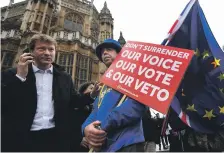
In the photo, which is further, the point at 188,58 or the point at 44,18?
the point at 44,18

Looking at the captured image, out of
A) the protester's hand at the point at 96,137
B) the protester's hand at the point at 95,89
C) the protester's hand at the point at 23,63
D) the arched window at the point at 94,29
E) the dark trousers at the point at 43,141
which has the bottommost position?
the dark trousers at the point at 43,141

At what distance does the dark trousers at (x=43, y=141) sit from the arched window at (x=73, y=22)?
18388 millimetres

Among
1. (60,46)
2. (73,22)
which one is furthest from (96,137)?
(73,22)

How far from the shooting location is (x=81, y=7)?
21312 millimetres

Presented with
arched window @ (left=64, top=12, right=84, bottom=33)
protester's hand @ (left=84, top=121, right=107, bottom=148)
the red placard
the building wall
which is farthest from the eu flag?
arched window @ (left=64, top=12, right=84, bottom=33)

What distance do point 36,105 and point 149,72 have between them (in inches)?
54.4

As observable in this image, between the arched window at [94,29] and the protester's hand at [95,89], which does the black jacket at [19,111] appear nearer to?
the protester's hand at [95,89]

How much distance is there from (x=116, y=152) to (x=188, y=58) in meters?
1.23

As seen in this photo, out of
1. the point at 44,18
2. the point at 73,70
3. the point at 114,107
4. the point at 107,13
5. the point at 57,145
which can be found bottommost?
the point at 57,145

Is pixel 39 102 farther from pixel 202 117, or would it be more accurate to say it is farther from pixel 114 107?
pixel 202 117

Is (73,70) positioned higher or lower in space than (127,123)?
higher

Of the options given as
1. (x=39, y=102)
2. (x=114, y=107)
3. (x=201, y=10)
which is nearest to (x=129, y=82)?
(x=114, y=107)

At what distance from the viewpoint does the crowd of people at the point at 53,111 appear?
1779mm

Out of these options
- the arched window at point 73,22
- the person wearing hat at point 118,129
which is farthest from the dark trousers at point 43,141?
the arched window at point 73,22
